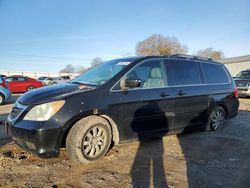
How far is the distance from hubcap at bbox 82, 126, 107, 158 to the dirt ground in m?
A: 0.19

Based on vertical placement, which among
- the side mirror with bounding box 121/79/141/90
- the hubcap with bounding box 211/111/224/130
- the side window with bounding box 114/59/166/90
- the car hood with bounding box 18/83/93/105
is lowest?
the hubcap with bounding box 211/111/224/130

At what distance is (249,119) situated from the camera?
24.5 feet

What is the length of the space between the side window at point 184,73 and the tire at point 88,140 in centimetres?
184

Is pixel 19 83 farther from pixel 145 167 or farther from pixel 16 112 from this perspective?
pixel 145 167

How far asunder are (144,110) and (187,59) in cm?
184

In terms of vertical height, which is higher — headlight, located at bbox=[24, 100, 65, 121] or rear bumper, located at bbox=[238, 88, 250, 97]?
headlight, located at bbox=[24, 100, 65, 121]

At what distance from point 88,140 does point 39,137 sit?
2.50 feet

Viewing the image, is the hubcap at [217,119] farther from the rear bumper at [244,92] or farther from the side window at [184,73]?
the rear bumper at [244,92]

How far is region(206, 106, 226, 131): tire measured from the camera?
5830mm

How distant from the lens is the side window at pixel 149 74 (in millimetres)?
4425

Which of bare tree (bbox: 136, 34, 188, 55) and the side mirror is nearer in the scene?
the side mirror

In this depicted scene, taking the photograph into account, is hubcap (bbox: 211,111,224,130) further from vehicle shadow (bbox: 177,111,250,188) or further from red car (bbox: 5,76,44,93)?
red car (bbox: 5,76,44,93)

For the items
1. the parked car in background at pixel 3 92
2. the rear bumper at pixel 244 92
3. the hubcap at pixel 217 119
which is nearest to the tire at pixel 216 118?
the hubcap at pixel 217 119

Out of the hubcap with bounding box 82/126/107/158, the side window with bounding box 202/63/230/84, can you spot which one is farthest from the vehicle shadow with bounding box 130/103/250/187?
the side window with bounding box 202/63/230/84
